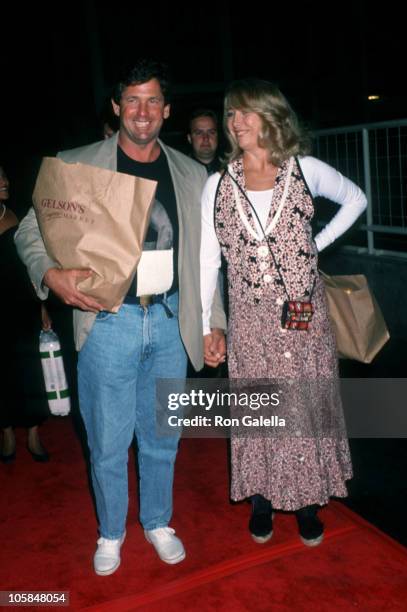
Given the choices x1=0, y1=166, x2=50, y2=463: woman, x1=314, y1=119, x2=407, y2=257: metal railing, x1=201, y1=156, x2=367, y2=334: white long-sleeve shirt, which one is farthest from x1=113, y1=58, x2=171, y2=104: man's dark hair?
x1=314, y1=119, x2=407, y2=257: metal railing

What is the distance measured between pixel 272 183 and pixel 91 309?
831 millimetres

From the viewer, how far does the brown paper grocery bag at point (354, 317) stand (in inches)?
96.8

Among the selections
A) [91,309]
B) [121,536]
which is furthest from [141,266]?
[121,536]

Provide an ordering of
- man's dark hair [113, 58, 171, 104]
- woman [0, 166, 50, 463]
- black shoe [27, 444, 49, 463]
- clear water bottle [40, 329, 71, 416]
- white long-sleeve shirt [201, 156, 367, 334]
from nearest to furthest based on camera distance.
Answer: man's dark hair [113, 58, 171, 104] < white long-sleeve shirt [201, 156, 367, 334] < clear water bottle [40, 329, 71, 416] < woman [0, 166, 50, 463] < black shoe [27, 444, 49, 463]

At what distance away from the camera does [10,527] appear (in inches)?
108

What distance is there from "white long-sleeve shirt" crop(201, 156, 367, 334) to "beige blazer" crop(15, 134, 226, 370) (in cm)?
5

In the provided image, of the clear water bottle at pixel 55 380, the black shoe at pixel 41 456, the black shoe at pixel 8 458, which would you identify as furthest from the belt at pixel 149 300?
the black shoe at pixel 8 458

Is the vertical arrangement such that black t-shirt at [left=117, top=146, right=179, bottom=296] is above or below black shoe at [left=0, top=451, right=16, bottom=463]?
above

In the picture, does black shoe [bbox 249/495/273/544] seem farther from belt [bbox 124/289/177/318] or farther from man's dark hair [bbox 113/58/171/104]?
man's dark hair [bbox 113/58/171/104]

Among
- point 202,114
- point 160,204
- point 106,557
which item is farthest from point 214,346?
point 202,114

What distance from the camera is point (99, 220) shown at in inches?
75.4

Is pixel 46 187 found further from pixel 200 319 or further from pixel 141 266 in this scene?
pixel 200 319

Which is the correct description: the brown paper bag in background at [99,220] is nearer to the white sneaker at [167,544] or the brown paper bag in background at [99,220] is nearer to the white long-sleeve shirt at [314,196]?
the white long-sleeve shirt at [314,196]

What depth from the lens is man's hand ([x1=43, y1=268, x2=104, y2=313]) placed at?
195 centimetres
